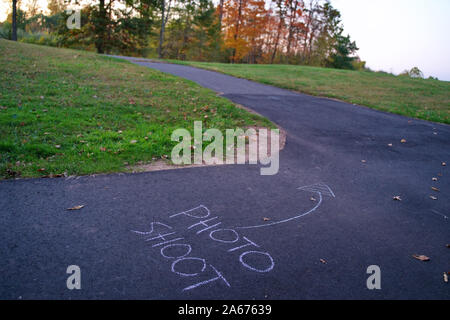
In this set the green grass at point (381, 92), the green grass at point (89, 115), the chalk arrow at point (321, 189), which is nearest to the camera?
the chalk arrow at point (321, 189)

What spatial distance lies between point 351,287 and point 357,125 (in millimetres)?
7734

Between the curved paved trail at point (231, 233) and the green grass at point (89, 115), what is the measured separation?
0.86 m

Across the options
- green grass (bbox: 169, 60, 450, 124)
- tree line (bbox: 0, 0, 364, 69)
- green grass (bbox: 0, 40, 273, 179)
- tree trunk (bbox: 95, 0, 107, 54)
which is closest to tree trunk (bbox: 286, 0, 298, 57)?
tree line (bbox: 0, 0, 364, 69)

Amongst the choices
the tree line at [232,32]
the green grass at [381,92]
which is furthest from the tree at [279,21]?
the green grass at [381,92]

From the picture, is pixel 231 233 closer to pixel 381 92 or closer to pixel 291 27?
pixel 381 92

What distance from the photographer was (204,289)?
283 cm

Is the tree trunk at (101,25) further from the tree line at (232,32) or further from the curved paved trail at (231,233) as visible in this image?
the curved paved trail at (231,233)

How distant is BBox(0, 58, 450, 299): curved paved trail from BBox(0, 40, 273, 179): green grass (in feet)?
2.83

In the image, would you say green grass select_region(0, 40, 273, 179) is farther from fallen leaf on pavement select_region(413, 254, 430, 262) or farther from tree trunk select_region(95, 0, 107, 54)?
tree trunk select_region(95, 0, 107, 54)

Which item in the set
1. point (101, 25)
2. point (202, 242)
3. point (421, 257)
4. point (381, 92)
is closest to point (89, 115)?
point (202, 242)

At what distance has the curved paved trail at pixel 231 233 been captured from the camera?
2.89 m

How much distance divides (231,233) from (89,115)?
5798 millimetres

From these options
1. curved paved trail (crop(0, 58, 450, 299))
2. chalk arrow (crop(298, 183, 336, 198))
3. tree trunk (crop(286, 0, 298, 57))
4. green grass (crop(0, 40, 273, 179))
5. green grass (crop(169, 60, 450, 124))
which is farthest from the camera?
tree trunk (crop(286, 0, 298, 57))

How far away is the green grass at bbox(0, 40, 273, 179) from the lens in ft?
18.1
